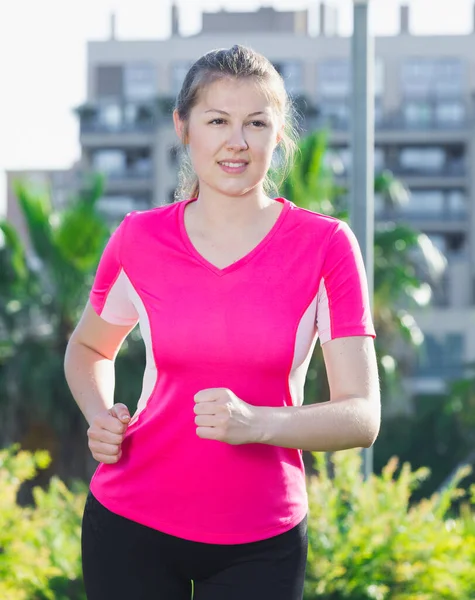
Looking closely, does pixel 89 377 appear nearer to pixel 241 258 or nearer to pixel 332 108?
pixel 241 258

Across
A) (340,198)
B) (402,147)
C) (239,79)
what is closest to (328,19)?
(402,147)

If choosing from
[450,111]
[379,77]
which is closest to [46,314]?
[450,111]

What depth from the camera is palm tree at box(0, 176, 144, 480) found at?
18781 mm

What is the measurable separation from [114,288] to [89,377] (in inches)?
7.5

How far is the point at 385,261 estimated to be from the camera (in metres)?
19.6

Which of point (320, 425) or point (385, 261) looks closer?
point (320, 425)

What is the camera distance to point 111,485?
2307mm

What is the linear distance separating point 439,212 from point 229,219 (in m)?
49.1

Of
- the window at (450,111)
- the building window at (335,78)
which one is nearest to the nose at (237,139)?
the window at (450,111)

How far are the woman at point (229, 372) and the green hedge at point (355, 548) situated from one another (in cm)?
319

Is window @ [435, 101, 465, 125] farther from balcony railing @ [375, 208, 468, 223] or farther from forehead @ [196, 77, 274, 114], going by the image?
forehead @ [196, 77, 274, 114]

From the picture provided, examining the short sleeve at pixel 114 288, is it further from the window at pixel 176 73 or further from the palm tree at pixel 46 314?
the window at pixel 176 73

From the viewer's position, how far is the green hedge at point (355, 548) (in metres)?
5.48

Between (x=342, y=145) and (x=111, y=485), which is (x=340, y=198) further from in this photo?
(x=342, y=145)
